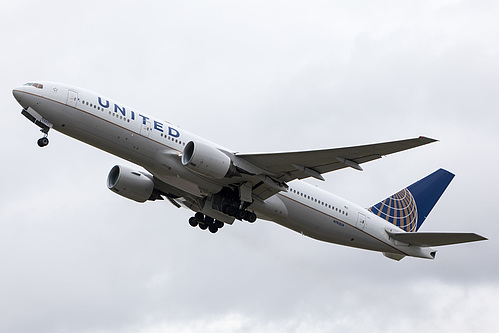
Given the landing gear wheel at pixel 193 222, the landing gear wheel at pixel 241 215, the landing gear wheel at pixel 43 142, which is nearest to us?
the landing gear wheel at pixel 43 142

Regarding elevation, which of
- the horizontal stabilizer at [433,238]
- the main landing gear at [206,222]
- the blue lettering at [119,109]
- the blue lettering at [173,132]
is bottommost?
the horizontal stabilizer at [433,238]

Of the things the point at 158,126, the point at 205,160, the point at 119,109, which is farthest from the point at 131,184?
the point at 205,160

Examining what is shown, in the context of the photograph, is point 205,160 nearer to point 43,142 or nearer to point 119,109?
point 119,109

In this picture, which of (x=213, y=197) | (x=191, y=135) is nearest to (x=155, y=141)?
(x=191, y=135)

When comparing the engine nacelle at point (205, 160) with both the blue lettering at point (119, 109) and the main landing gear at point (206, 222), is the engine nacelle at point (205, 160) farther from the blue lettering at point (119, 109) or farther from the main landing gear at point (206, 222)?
the main landing gear at point (206, 222)

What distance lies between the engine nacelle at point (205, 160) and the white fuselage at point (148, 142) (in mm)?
826

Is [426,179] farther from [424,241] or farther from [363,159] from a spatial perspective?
[363,159]

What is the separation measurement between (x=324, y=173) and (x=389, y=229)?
6903 mm

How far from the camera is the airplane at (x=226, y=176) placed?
33719 millimetres

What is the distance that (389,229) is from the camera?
4047cm

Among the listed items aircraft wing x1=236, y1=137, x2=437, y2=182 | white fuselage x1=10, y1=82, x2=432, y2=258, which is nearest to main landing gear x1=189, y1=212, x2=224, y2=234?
white fuselage x1=10, y1=82, x2=432, y2=258

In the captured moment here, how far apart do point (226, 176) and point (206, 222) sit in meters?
7.10

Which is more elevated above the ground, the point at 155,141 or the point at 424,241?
the point at 155,141

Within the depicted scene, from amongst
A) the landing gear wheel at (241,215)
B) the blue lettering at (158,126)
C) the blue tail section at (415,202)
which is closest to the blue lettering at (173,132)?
the blue lettering at (158,126)
